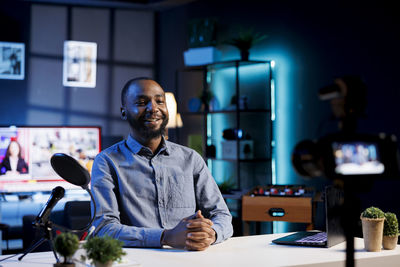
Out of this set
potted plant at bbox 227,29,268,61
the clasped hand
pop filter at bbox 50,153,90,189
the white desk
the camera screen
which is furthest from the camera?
potted plant at bbox 227,29,268,61

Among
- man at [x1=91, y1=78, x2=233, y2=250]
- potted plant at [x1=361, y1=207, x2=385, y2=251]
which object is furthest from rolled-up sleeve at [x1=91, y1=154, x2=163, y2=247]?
potted plant at [x1=361, y1=207, x2=385, y2=251]

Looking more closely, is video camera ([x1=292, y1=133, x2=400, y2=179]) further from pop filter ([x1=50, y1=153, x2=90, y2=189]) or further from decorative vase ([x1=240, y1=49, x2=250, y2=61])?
decorative vase ([x1=240, y1=49, x2=250, y2=61])

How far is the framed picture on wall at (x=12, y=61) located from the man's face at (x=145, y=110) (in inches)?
146

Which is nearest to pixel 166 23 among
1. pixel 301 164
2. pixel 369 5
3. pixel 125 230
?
pixel 369 5

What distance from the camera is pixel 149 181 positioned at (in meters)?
2.20

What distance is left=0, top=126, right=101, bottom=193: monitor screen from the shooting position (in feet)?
16.2

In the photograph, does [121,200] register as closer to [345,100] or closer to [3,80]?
[345,100]

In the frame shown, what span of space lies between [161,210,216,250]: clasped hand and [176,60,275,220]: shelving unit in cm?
240

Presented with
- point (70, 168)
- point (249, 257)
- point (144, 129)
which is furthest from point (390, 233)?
point (70, 168)

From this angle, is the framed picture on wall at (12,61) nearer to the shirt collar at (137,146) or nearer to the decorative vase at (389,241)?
the shirt collar at (137,146)

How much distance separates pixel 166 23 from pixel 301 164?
527 centimetres

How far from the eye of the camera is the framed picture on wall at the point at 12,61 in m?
5.50

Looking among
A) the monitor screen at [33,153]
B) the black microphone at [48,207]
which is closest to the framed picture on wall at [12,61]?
the monitor screen at [33,153]

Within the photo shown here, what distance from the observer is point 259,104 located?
4.99 m
